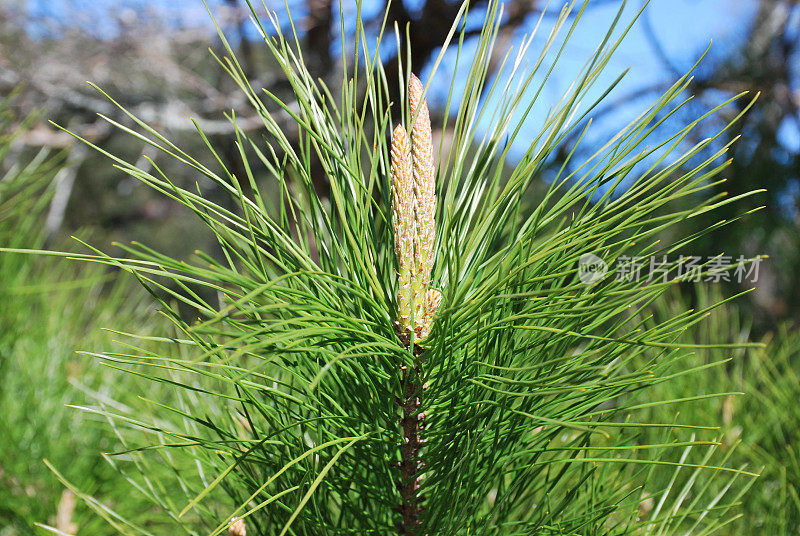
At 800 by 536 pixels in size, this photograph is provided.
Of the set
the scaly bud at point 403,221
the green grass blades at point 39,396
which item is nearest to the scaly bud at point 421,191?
the scaly bud at point 403,221

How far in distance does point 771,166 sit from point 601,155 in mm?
946

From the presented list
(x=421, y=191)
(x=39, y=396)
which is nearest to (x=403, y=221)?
(x=421, y=191)

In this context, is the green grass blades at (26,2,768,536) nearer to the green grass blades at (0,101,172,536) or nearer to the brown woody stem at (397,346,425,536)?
the brown woody stem at (397,346,425,536)

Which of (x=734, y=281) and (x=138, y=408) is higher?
(x=734, y=281)

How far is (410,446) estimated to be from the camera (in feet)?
0.91

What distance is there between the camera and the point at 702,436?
47 cm

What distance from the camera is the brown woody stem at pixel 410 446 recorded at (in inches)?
10.6

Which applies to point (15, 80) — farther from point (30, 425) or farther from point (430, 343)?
point (430, 343)

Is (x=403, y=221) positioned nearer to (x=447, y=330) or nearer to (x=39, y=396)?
(x=447, y=330)

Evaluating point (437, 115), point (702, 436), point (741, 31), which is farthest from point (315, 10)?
point (702, 436)

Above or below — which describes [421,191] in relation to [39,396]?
above

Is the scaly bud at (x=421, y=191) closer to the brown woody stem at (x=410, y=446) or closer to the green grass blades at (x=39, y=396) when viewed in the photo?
the brown woody stem at (x=410, y=446)

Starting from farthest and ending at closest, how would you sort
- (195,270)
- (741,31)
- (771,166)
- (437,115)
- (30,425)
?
(437,115) < (741,31) < (771,166) < (30,425) < (195,270)

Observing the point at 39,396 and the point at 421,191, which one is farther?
the point at 39,396
